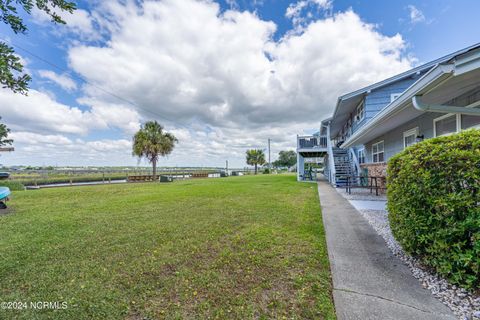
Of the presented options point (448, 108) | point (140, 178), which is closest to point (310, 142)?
point (448, 108)

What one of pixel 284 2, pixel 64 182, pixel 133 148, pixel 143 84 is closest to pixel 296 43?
pixel 284 2

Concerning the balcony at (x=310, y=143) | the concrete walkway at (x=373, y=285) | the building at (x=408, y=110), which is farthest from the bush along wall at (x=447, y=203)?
the balcony at (x=310, y=143)

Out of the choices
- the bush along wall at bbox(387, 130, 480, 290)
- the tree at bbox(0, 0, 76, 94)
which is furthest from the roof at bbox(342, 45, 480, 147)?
the tree at bbox(0, 0, 76, 94)

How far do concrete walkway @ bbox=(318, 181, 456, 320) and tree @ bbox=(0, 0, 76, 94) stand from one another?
3.73m

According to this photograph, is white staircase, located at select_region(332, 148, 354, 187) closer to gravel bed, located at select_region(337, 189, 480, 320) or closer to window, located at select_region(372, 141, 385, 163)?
window, located at select_region(372, 141, 385, 163)

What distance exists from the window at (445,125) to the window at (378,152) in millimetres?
4825

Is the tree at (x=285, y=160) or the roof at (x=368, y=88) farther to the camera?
the tree at (x=285, y=160)

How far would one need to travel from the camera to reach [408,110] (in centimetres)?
584

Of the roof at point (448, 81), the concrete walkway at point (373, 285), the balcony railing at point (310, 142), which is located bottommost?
the concrete walkway at point (373, 285)

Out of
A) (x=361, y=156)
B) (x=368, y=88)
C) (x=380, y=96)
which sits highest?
(x=368, y=88)

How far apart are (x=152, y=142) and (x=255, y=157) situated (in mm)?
27879

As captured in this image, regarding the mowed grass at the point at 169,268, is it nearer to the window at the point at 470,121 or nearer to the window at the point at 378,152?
the window at the point at 470,121

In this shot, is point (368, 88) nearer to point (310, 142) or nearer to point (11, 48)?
point (310, 142)

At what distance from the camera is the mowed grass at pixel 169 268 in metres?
2.04
